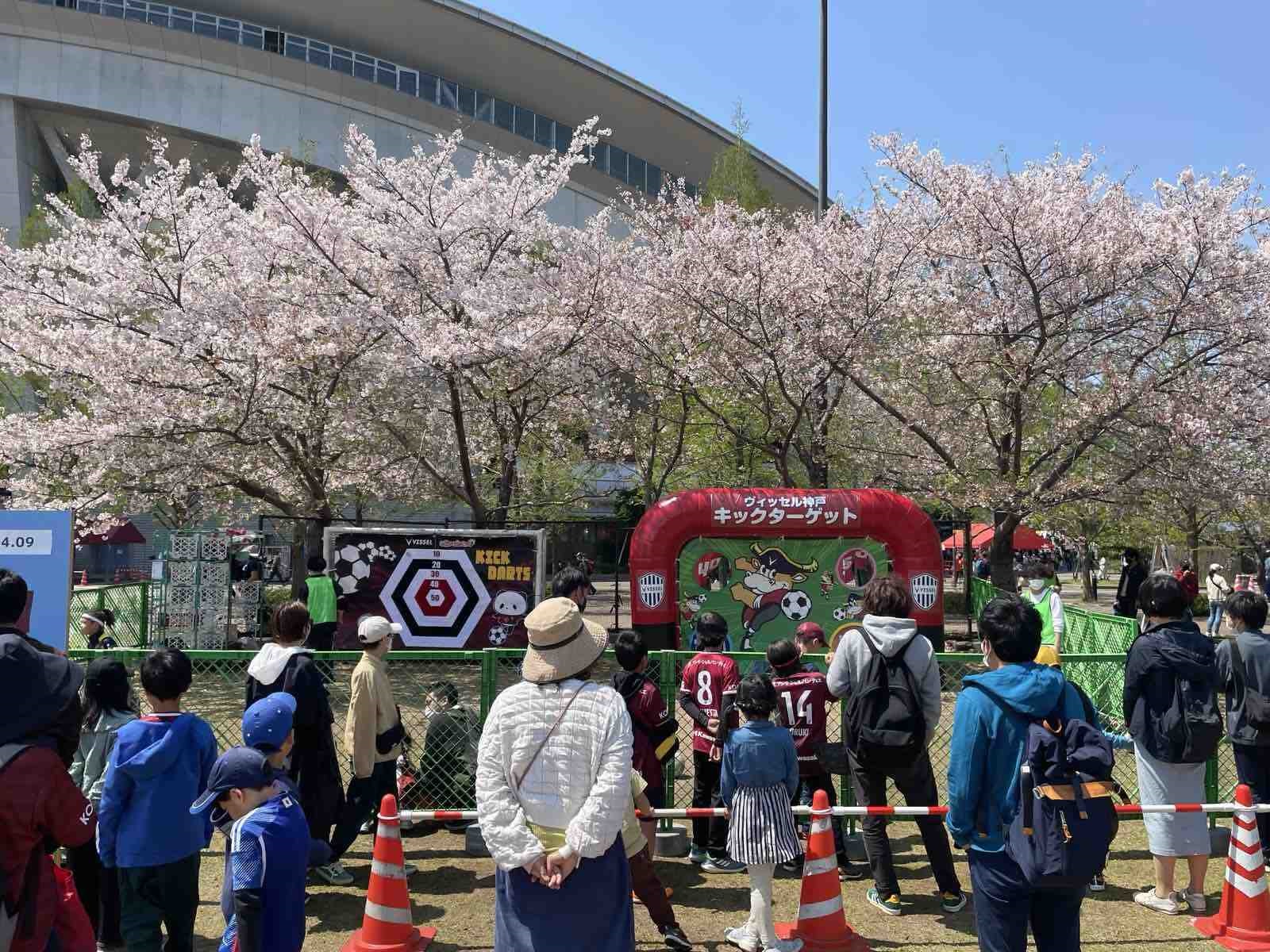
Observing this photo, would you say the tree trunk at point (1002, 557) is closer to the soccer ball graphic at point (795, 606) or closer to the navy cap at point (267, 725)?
the soccer ball graphic at point (795, 606)

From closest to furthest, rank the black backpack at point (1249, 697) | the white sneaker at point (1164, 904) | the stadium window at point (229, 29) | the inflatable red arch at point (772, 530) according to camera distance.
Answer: the white sneaker at point (1164, 904), the black backpack at point (1249, 697), the inflatable red arch at point (772, 530), the stadium window at point (229, 29)

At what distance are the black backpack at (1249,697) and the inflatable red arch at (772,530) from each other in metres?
6.62

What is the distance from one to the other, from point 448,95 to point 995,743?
137ft

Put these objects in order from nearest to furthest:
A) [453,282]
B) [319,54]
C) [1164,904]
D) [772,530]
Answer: [1164,904] → [772,530] → [453,282] → [319,54]

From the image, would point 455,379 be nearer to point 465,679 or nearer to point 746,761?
point 465,679

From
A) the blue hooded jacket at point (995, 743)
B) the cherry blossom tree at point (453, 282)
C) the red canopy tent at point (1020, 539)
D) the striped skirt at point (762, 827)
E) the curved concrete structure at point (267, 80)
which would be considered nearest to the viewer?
the blue hooded jacket at point (995, 743)

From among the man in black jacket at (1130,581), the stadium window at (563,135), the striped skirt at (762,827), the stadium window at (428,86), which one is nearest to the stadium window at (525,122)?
the stadium window at (563,135)

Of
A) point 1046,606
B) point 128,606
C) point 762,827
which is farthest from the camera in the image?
point 128,606

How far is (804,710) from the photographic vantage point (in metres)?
5.49

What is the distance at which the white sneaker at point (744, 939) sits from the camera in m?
4.61

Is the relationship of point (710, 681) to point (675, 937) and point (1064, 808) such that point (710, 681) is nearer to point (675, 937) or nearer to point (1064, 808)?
point (675, 937)

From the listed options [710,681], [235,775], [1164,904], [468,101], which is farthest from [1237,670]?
[468,101]

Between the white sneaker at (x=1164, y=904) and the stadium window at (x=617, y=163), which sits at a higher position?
the stadium window at (x=617, y=163)

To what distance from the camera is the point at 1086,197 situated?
15.2m
